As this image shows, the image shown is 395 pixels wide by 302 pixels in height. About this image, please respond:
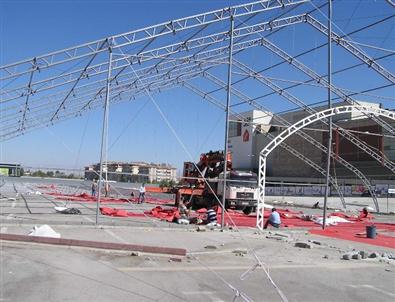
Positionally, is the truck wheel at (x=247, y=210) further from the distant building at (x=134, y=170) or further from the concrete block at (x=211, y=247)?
the concrete block at (x=211, y=247)

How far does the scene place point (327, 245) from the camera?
18.1 meters

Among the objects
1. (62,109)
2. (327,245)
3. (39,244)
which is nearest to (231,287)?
(39,244)

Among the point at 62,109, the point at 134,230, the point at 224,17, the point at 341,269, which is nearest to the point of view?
the point at 341,269

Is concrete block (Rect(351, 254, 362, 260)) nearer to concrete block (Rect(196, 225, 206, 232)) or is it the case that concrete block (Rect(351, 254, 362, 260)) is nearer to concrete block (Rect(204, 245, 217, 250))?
concrete block (Rect(204, 245, 217, 250))

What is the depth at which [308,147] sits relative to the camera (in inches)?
3932

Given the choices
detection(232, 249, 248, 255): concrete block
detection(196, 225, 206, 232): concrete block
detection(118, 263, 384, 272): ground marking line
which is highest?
detection(196, 225, 206, 232): concrete block

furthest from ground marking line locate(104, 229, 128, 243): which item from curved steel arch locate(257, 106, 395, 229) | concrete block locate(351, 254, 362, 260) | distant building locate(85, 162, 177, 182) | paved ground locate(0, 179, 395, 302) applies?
distant building locate(85, 162, 177, 182)

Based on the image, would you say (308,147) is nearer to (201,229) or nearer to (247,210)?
(247,210)

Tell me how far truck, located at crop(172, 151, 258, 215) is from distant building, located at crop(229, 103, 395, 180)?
3075 cm

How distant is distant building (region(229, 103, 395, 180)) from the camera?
80062mm

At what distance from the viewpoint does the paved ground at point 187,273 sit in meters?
8.43

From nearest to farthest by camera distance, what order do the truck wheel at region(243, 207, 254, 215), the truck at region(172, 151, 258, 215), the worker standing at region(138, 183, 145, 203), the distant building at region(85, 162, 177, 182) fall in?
1. the distant building at region(85, 162, 177, 182)
2. the truck at region(172, 151, 258, 215)
3. the truck wheel at region(243, 207, 254, 215)
4. the worker standing at region(138, 183, 145, 203)

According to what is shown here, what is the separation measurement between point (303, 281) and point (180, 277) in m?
2.61

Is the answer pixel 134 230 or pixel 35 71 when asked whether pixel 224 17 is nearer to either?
pixel 35 71
